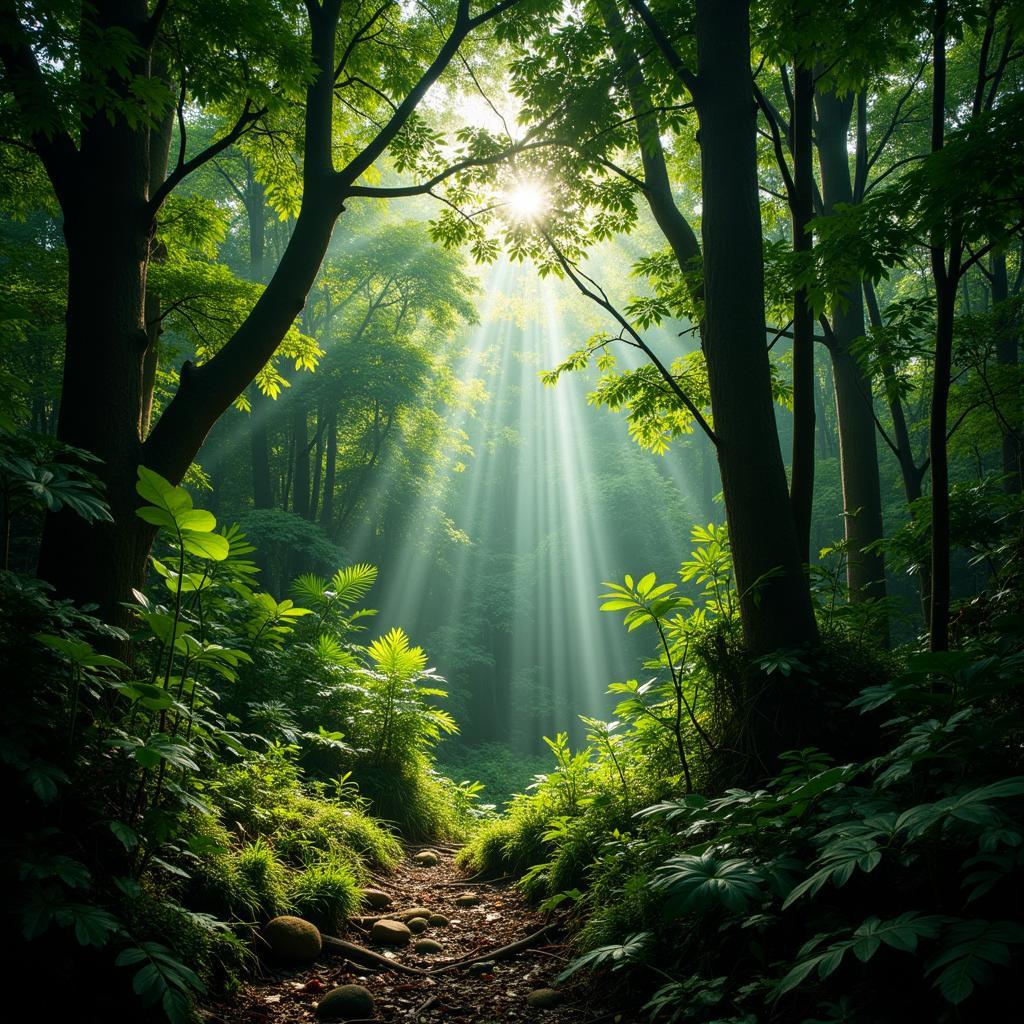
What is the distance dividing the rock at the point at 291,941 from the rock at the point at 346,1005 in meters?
0.36

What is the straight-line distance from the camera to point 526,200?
554 cm

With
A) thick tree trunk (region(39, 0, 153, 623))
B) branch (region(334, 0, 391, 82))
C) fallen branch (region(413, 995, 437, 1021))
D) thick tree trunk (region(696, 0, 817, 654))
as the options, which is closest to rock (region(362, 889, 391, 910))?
fallen branch (region(413, 995, 437, 1021))

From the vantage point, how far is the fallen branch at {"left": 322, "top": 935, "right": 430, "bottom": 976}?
9.51 feet

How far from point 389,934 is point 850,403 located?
663 cm

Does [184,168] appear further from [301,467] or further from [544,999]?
[301,467]

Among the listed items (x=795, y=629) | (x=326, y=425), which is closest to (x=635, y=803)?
(x=795, y=629)

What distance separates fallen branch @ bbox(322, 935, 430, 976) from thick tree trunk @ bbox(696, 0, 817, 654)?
224cm

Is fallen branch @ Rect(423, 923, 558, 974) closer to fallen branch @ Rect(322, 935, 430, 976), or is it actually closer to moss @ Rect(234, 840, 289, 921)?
fallen branch @ Rect(322, 935, 430, 976)

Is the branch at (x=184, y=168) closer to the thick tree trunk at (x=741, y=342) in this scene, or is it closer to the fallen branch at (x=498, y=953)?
the thick tree trunk at (x=741, y=342)

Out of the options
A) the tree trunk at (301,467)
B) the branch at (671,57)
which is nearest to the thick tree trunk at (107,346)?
the branch at (671,57)

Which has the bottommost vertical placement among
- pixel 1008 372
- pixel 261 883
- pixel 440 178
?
pixel 261 883

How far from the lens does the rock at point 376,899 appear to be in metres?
3.57

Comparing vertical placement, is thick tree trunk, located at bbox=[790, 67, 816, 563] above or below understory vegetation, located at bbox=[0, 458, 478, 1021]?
above

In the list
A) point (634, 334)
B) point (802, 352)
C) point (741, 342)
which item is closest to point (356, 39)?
point (634, 334)
